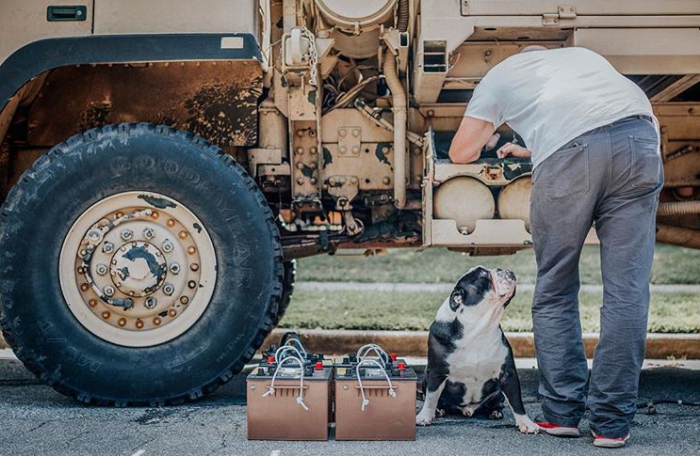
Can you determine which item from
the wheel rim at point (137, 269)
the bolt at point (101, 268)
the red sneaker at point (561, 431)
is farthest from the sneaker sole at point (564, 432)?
the bolt at point (101, 268)

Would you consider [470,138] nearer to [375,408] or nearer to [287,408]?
[375,408]

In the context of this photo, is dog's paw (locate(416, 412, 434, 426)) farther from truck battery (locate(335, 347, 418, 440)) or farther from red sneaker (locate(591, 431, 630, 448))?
red sneaker (locate(591, 431, 630, 448))

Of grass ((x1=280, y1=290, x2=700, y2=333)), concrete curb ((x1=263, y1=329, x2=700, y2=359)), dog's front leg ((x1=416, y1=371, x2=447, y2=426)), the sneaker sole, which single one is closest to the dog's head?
dog's front leg ((x1=416, y1=371, x2=447, y2=426))

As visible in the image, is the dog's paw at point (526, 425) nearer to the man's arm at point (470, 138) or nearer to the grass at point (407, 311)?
the man's arm at point (470, 138)

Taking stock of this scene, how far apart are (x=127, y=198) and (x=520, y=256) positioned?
7413mm

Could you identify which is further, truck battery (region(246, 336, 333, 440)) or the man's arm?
the man's arm

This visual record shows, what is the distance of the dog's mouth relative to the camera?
394cm

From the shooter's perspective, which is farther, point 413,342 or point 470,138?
point 413,342

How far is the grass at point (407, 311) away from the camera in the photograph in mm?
6578

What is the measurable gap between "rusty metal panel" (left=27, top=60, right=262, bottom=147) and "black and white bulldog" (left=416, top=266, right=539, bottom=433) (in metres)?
1.38

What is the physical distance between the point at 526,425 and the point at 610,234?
782 mm

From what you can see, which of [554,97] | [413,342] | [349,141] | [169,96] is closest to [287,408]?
[554,97]

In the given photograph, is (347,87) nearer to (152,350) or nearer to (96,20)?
(96,20)

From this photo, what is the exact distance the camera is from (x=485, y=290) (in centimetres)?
395
